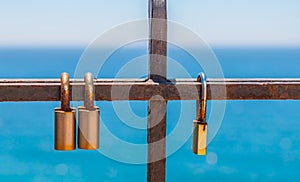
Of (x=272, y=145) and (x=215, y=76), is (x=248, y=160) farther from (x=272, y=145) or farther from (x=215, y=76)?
(x=215, y=76)

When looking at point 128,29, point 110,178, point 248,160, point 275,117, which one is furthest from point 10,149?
point 128,29

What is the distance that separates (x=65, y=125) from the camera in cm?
→ 95

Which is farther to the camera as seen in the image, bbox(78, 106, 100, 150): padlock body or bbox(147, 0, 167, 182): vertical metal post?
bbox(147, 0, 167, 182): vertical metal post

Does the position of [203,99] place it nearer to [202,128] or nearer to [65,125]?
[202,128]

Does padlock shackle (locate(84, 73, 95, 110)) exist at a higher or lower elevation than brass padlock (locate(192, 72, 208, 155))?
higher

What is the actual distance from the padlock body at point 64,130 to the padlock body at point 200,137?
0.73ft

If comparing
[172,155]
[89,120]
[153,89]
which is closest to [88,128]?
[89,120]

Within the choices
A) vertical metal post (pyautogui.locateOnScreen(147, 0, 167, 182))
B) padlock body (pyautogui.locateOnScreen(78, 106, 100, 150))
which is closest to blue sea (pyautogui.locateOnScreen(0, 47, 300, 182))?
vertical metal post (pyautogui.locateOnScreen(147, 0, 167, 182))

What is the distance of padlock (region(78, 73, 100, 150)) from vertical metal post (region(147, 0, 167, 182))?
5.5 inches

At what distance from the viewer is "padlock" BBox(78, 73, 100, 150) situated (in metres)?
0.96

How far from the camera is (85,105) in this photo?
0.97 metres

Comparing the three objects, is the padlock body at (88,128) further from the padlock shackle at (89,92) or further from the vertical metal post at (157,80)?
the vertical metal post at (157,80)

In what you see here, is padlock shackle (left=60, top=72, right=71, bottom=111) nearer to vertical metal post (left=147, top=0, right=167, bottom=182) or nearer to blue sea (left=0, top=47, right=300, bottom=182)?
vertical metal post (left=147, top=0, right=167, bottom=182)

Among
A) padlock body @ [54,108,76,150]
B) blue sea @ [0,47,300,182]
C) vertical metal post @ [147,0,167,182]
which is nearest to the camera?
padlock body @ [54,108,76,150]
